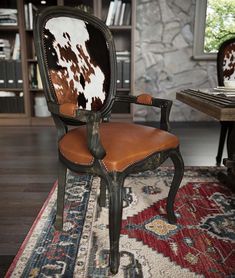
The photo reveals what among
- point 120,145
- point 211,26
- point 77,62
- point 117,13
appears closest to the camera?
point 120,145

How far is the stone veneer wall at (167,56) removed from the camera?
346 cm

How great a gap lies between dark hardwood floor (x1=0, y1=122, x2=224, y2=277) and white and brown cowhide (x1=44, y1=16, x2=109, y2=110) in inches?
26.8

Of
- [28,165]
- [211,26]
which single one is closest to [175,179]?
[28,165]

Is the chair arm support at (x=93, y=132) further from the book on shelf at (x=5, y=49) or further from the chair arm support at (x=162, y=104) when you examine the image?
the book on shelf at (x=5, y=49)

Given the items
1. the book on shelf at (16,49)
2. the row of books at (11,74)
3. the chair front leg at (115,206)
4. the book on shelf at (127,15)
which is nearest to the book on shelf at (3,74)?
the row of books at (11,74)

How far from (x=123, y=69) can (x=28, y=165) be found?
1732mm

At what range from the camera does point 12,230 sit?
1.41m

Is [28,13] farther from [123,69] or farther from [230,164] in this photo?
[230,164]

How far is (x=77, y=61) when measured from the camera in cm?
142

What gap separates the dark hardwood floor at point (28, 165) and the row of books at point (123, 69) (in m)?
0.82

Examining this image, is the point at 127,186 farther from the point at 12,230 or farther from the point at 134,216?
the point at 12,230

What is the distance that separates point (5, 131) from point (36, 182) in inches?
63.3

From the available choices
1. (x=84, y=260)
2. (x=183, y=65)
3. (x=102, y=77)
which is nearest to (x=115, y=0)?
(x=183, y=65)

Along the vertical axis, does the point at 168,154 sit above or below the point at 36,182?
above
